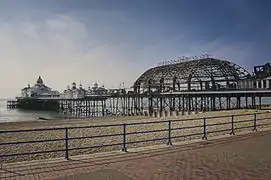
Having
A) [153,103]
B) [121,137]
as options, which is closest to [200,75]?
[153,103]

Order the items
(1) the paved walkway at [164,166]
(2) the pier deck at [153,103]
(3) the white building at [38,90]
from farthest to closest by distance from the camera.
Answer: (3) the white building at [38,90] → (2) the pier deck at [153,103] → (1) the paved walkway at [164,166]

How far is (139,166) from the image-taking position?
7391 mm

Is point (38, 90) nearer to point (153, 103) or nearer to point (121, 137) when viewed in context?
point (153, 103)

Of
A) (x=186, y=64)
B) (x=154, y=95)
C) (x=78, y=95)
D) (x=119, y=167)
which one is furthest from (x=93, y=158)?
(x=78, y=95)

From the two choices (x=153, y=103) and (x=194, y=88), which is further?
(x=153, y=103)

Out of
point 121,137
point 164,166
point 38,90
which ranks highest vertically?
point 38,90

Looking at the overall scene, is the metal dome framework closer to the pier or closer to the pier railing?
the pier

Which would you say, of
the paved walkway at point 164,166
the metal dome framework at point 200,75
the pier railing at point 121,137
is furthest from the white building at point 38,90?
the paved walkway at point 164,166

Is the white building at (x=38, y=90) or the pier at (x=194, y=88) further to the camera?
the white building at (x=38, y=90)

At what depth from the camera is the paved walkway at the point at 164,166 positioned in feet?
21.3

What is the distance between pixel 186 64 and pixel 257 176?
63.1m

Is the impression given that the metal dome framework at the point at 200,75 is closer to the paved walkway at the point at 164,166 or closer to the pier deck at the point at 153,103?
the pier deck at the point at 153,103

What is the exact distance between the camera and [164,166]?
737 centimetres

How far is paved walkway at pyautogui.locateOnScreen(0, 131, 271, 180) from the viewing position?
6.49 meters
